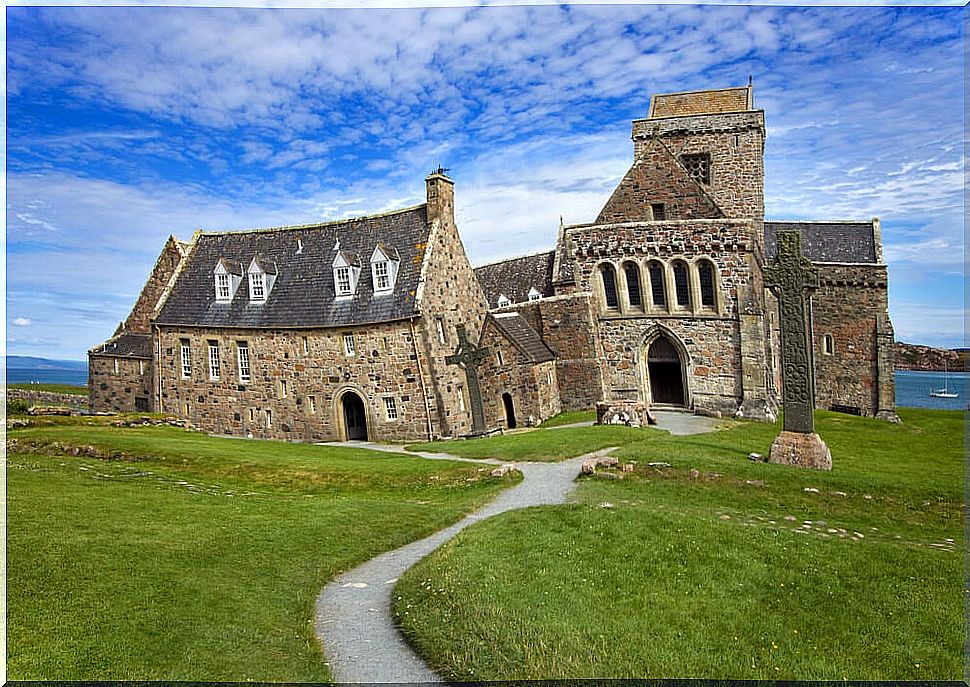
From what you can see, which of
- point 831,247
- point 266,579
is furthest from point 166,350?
point 831,247

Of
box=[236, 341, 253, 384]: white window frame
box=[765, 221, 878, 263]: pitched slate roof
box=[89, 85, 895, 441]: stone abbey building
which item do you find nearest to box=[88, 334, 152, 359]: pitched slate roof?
box=[89, 85, 895, 441]: stone abbey building

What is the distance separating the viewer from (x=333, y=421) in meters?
31.2

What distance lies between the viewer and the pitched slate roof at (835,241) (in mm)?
41594

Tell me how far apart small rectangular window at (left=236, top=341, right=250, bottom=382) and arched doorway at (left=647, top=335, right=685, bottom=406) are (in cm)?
1916

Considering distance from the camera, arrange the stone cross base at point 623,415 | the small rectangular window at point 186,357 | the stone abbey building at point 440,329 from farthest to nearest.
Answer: the small rectangular window at point 186,357 → the stone abbey building at point 440,329 → the stone cross base at point 623,415

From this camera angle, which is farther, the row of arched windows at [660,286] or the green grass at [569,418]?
the row of arched windows at [660,286]

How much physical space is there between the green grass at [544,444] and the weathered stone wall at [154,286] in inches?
887

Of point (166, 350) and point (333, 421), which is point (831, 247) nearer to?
point (333, 421)

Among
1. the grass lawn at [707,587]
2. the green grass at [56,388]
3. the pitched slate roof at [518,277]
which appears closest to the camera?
the grass lawn at [707,587]

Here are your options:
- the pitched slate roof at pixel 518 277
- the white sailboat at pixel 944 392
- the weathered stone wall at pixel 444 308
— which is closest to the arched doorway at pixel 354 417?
the weathered stone wall at pixel 444 308

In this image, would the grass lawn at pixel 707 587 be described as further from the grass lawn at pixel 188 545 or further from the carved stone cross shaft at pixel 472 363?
the carved stone cross shaft at pixel 472 363

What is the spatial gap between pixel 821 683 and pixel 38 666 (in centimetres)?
786

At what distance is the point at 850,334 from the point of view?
132 ft

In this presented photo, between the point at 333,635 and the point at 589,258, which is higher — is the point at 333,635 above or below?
below
